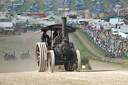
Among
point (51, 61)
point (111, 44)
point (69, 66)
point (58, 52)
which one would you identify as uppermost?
point (58, 52)

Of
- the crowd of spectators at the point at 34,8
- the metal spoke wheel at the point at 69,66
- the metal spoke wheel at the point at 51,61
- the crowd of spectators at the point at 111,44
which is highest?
the metal spoke wheel at the point at 51,61

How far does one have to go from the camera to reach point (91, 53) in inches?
1884

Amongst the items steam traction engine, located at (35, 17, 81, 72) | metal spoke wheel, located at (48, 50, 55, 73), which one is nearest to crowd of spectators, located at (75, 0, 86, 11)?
steam traction engine, located at (35, 17, 81, 72)

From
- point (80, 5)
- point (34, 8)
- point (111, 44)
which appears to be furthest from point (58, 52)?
point (34, 8)

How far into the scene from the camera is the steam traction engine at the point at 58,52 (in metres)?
17.7

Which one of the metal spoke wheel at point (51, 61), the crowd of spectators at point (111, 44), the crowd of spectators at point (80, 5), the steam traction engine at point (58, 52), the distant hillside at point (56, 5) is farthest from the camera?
the distant hillside at point (56, 5)

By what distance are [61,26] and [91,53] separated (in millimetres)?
29283

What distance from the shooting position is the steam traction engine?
58.0 feet

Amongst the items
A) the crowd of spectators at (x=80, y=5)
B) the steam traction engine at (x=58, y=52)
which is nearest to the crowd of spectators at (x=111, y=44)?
the steam traction engine at (x=58, y=52)

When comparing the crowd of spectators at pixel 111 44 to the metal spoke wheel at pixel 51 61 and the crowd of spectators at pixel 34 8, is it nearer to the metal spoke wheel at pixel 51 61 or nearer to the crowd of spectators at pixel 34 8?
the metal spoke wheel at pixel 51 61

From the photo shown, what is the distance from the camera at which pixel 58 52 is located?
17.8m

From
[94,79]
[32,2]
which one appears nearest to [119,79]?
[94,79]

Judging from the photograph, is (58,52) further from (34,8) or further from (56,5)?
(34,8)

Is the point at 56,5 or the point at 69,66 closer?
the point at 69,66
